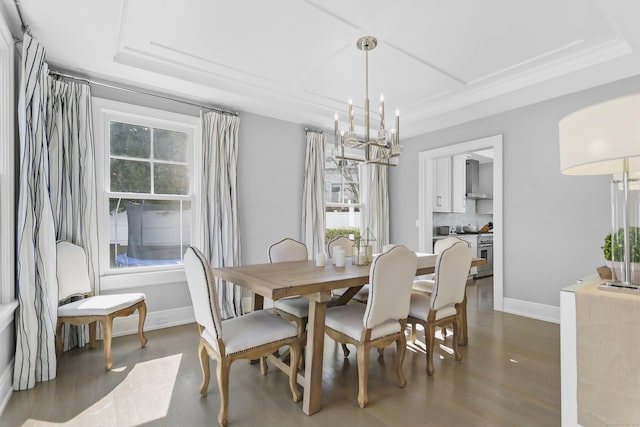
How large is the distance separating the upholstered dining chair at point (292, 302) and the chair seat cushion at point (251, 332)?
16cm

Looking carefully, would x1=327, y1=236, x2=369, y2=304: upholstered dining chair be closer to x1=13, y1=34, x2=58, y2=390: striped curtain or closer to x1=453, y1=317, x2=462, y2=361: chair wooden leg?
x1=453, y1=317, x2=462, y2=361: chair wooden leg

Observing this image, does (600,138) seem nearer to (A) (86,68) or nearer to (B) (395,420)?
(B) (395,420)

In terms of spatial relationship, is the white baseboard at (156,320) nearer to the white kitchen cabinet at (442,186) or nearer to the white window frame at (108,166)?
the white window frame at (108,166)

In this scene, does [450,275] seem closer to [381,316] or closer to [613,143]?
[381,316]

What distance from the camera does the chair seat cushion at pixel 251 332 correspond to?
1913mm

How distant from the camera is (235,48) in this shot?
2.87 metres

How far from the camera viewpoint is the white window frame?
125 inches

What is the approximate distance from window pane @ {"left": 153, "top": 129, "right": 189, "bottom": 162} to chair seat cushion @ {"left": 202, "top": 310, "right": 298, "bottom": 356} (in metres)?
2.30

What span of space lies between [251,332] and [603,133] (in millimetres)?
2030

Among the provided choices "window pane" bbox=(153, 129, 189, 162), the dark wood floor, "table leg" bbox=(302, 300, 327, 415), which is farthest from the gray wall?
"window pane" bbox=(153, 129, 189, 162)

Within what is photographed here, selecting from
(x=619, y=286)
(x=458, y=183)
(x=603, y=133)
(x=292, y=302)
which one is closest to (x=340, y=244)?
(x=292, y=302)

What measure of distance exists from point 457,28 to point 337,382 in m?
2.91

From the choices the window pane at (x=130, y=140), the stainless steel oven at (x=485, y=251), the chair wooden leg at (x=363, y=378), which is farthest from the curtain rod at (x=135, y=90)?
the stainless steel oven at (x=485, y=251)

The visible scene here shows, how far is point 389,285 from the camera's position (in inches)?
81.6
